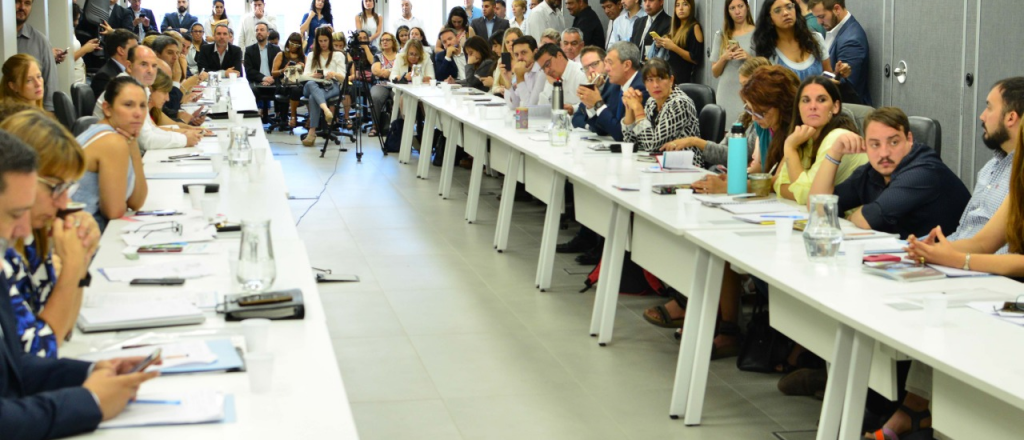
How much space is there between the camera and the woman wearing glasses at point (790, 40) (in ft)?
19.4

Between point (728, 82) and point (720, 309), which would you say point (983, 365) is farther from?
point (728, 82)

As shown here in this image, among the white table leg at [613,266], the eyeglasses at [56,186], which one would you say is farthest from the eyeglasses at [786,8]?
the eyeglasses at [56,186]

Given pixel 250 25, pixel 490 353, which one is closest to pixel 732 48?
pixel 490 353

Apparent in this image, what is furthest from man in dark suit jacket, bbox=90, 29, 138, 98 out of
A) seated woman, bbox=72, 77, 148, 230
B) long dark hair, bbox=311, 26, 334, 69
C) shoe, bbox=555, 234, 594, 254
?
long dark hair, bbox=311, 26, 334, 69

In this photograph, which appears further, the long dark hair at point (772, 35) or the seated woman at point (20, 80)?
the long dark hair at point (772, 35)

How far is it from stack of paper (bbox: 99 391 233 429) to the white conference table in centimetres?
1

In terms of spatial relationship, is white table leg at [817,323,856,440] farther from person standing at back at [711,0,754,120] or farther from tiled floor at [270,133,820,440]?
person standing at back at [711,0,754,120]

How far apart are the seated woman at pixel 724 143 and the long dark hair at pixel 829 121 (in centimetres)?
52

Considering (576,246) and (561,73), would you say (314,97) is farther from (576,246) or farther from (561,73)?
(576,246)

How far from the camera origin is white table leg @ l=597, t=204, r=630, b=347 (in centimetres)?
412

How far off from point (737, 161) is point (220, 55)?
9.18 m

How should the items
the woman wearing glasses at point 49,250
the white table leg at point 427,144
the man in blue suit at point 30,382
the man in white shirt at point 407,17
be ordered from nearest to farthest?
the man in blue suit at point 30,382, the woman wearing glasses at point 49,250, the white table leg at point 427,144, the man in white shirt at point 407,17

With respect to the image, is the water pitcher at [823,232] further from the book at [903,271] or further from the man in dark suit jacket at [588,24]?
the man in dark suit jacket at [588,24]

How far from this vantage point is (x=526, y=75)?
24.8 ft
